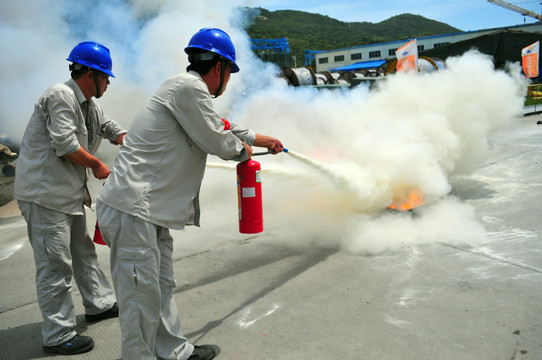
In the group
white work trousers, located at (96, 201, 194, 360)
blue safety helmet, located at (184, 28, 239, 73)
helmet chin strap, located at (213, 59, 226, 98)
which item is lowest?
white work trousers, located at (96, 201, 194, 360)

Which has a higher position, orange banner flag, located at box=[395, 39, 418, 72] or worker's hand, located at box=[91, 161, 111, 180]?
orange banner flag, located at box=[395, 39, 418, 72]

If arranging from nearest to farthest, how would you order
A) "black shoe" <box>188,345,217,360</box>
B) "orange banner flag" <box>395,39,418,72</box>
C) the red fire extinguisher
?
"black shoe" <box>188,345,217,360</box>
the red fire extinguisher
"orange banner flag" <box>395,39,418,72</box>

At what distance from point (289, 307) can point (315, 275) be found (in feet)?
1.89

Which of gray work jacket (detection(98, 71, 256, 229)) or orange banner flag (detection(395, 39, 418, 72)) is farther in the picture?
orange banner flag (detection(395, 39, 418, 72))

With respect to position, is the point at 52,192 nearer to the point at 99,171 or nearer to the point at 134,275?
the point at 99,171

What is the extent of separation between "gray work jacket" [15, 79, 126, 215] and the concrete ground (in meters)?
1.01

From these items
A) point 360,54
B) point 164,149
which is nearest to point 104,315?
point 164,149

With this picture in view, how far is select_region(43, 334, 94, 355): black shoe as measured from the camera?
8.45ft

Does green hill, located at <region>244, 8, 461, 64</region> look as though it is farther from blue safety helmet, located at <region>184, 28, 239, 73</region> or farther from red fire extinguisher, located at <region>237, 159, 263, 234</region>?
blue safety helmet, located at <region>184, 28, 239, 73</region>

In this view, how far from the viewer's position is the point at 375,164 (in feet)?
15.5

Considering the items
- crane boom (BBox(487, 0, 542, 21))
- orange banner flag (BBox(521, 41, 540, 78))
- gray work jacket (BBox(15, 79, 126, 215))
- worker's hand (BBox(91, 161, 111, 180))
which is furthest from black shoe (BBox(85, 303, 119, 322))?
crane boom (BBox(487, 0, 542, 21))

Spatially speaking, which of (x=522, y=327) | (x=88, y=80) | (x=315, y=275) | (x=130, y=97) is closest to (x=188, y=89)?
(x=88, y=80)

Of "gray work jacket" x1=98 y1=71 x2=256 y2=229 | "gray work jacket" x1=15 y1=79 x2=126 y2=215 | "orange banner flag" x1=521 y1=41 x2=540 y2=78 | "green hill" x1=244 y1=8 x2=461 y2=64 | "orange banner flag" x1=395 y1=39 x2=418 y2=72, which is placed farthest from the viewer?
"green hill" x1=244 y1=8 x2=461 y2=64

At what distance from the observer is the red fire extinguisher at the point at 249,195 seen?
2.83 metres
